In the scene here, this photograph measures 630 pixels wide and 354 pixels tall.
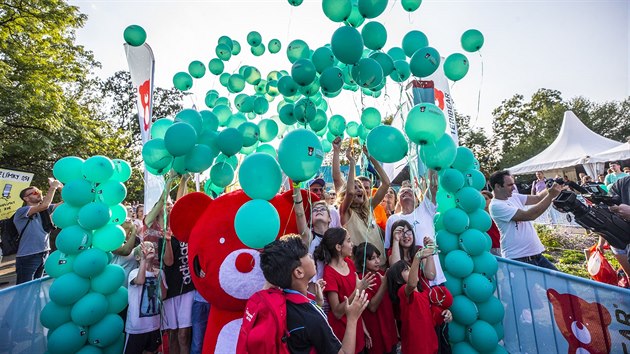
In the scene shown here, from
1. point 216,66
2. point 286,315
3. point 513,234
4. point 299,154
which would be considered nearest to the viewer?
point 286,315

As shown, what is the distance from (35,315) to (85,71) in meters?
11.8

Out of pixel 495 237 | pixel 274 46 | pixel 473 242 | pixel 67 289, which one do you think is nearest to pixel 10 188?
pixel 67 289

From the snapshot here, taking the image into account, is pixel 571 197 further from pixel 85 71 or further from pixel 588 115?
pixel 588 115

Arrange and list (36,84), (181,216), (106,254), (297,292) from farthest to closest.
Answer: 1. (36,84)
2. (106,254)
3. (181,216)
4. (297,292)

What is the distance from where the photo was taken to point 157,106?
20.8 metres

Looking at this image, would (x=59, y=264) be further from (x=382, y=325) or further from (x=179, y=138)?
(x=382, y=325)

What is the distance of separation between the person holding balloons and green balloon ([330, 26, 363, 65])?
0.96 m

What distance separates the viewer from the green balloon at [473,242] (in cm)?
318

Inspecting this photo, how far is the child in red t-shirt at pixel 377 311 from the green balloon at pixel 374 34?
1.64 m

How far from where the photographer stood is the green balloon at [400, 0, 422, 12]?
321cm

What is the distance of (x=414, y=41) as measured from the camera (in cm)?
312

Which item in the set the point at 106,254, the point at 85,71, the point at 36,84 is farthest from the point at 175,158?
the point at 85,71

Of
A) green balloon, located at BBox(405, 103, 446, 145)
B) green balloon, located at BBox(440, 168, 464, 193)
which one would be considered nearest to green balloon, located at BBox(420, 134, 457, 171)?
green balloon, located at BBox(405, 103, 446, 145)

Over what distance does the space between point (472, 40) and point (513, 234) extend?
2.16 metres
